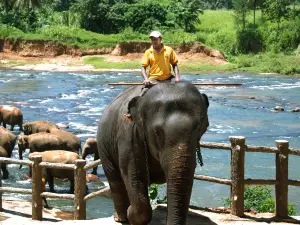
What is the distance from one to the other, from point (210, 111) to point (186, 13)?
117 feet

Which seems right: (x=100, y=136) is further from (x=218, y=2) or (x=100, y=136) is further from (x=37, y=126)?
(x=218, y=2)

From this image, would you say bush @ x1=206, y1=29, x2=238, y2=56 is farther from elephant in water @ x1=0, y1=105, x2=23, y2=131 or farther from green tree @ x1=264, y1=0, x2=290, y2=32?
elephant in water @ x1=0, y1=105, x2=23, y2=131

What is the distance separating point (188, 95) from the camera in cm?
504

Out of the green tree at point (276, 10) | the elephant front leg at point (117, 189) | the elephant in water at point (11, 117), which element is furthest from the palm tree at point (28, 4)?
the elephant front leg at point (117, 189)

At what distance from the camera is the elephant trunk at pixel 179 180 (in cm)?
461

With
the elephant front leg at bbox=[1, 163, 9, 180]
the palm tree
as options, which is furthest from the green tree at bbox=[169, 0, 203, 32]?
the elephant front leg at bbox=[1, 163, 9, 180]

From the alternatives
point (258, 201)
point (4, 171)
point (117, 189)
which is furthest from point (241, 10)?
point (117, 189)

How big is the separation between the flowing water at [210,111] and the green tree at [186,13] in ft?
55.0

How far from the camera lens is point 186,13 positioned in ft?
205

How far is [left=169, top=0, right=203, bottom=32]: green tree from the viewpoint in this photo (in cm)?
6316

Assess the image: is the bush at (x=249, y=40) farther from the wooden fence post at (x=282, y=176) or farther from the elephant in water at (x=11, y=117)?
the wooden fence post at (x=282, y=176)

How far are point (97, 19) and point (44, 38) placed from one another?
8.79 m

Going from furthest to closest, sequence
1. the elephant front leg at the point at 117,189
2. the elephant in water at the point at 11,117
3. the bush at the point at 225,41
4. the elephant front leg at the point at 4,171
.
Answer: the bush at the point at 225,41
the elephant in water at the point at 11,117
the elephant front leg at the point at 4,171
the elephant front leg at the point at 117,189

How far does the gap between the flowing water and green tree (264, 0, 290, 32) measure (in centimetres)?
1628
